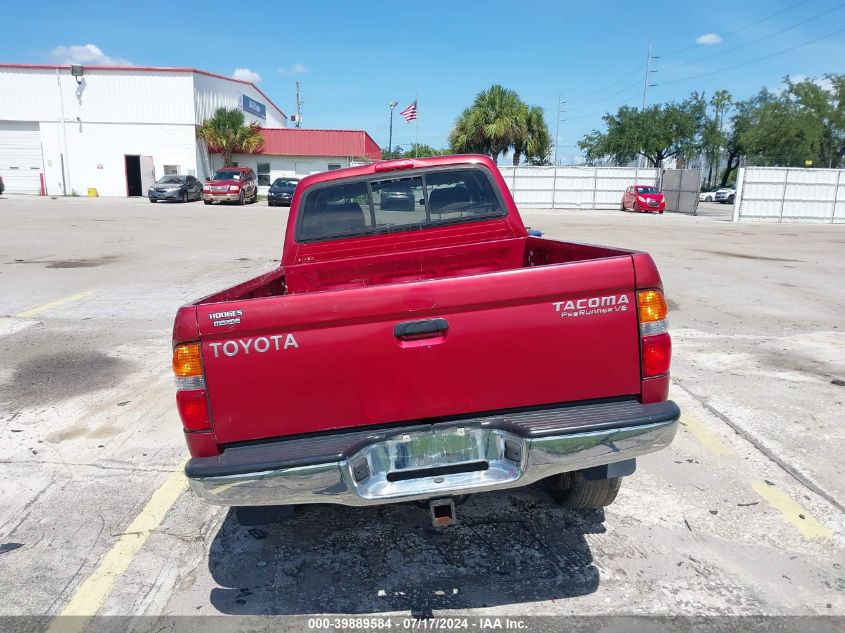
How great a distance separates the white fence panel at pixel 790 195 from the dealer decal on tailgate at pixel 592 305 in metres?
31.2

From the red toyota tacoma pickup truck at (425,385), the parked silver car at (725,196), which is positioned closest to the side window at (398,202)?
the red toyota tacoma pickup truck at (425,385)

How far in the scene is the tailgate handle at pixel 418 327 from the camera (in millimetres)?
2520

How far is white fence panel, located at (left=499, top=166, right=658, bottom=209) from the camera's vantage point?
3581cm

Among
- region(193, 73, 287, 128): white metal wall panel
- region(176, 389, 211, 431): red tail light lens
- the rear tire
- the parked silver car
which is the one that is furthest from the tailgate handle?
the parked silver car

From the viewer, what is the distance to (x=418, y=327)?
2525mm

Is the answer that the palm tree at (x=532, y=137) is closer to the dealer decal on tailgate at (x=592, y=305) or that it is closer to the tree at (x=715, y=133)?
the tree at (x=715, y=133)

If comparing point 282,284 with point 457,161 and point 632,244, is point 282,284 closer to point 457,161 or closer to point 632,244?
point 457,161

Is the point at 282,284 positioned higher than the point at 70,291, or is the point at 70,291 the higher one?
the point at 282,284

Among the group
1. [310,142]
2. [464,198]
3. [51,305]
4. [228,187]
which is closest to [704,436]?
[464,198]

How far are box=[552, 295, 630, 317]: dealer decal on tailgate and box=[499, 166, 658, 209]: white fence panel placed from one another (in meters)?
34.1

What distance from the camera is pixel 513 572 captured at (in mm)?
3010

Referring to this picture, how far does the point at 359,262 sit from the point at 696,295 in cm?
738

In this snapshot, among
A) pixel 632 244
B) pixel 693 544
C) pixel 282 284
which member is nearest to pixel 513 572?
pixel 693 544

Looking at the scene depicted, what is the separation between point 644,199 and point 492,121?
14.6 m
